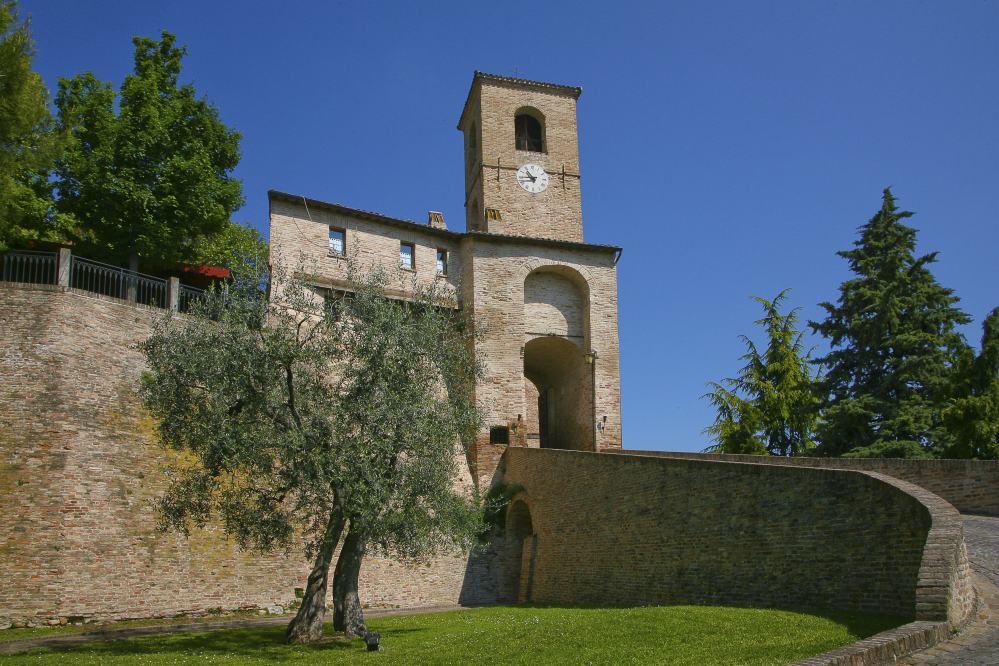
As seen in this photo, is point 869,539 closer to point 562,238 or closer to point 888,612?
point 888,612

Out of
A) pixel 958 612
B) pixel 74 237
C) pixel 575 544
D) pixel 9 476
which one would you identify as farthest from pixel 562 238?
pixel 958 612

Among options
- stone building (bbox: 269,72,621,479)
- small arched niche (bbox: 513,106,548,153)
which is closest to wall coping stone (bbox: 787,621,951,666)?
stone building (bbox: 269,72,621,479)

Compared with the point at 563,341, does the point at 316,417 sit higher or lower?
lower

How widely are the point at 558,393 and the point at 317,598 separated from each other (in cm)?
1598

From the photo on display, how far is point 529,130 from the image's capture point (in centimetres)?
2991

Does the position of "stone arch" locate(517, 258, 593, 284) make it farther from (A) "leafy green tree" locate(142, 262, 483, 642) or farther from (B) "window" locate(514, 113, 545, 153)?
(A) "leafy green tree" locate(142, 262, 483, 642)

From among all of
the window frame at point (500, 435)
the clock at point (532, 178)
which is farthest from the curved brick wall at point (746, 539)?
the clock at point (532, 178)

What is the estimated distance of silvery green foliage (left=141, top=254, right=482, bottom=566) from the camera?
11.9 metres

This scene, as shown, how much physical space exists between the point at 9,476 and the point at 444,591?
34.8 ft

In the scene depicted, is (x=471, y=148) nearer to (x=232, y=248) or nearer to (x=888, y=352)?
(x=232, y=248)

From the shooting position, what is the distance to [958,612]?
8039 mm

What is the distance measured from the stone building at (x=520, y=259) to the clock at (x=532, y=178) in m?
0.04

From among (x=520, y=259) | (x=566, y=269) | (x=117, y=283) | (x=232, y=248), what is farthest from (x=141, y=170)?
(x=566, y=269)

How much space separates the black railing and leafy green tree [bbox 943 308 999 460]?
2328 centimetres
